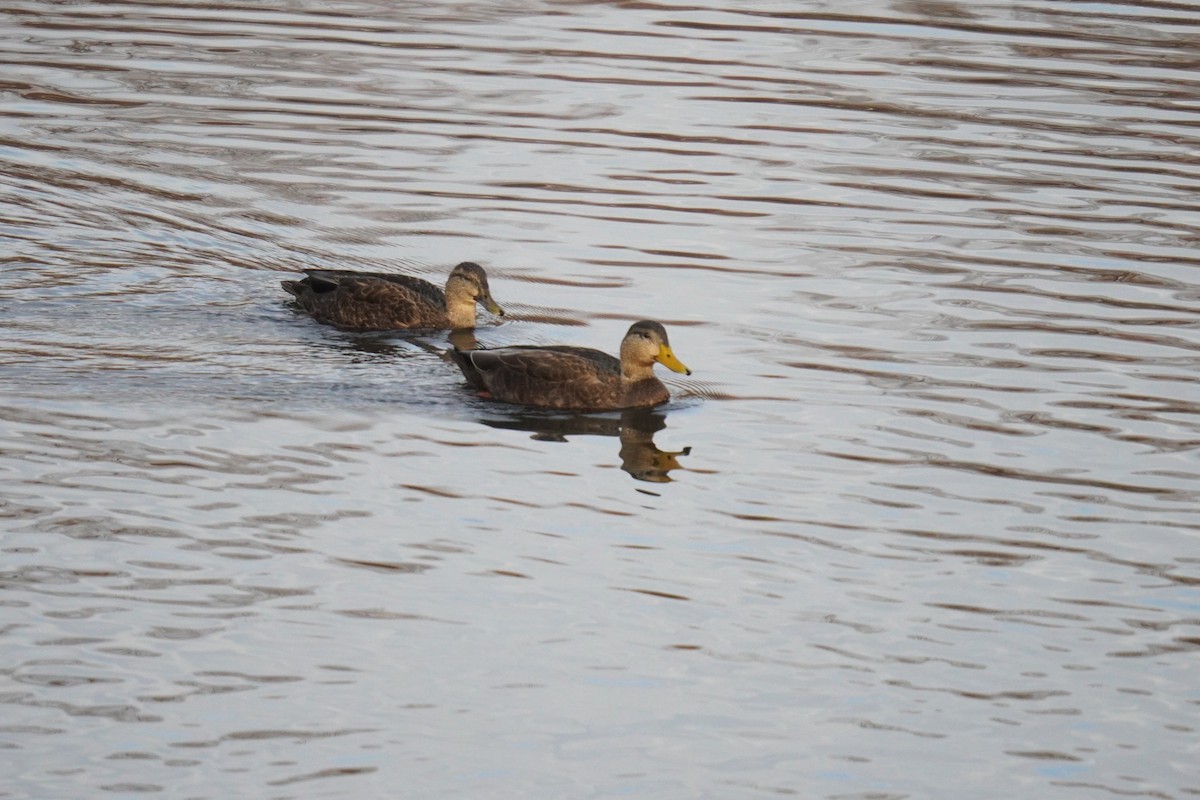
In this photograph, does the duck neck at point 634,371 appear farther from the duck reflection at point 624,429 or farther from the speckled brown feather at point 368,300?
the speckled brown feather at point 368,300

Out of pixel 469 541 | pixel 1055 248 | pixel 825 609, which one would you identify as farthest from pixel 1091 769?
pixel 1055 248

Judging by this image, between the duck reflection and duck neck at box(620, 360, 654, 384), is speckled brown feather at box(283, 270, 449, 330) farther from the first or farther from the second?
duck neck at box(620, 360, 654, 384)

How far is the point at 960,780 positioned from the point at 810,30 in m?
17.1

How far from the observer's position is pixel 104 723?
7.57m

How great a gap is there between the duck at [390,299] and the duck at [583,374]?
4.38ft

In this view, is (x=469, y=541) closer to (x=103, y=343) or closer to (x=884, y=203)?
(x=103, y=343)

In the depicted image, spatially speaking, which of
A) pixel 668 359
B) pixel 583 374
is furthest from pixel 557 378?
pixel 668 359

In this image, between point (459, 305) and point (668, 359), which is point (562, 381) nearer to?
point (668, 359)

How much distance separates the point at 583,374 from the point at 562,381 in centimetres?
15

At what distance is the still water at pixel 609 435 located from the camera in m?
7.78

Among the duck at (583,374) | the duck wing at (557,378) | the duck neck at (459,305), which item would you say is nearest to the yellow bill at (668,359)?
the duck at (583,374)

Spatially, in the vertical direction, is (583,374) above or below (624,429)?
above

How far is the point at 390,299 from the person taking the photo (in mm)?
13984

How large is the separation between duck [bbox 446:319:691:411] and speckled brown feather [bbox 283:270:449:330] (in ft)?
5.62
